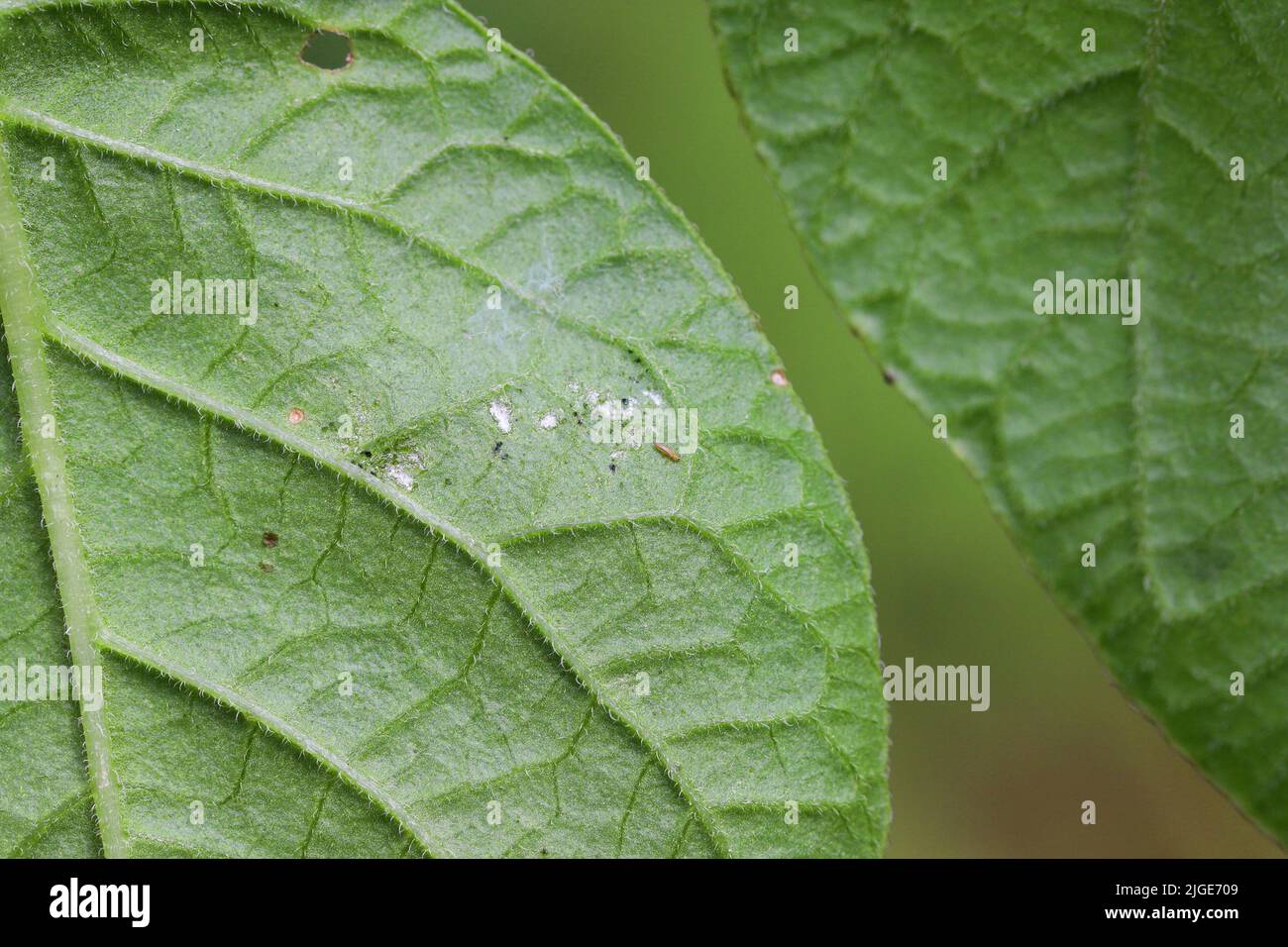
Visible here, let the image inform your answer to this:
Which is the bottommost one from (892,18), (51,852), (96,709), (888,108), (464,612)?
(51,852)

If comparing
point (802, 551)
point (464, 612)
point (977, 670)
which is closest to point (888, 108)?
point (802, 551)

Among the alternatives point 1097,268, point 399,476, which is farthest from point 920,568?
point 399,476

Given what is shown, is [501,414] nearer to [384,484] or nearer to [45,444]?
[384,484]

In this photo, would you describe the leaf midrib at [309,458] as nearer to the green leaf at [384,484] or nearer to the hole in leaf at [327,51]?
the green leaf at [384,484]

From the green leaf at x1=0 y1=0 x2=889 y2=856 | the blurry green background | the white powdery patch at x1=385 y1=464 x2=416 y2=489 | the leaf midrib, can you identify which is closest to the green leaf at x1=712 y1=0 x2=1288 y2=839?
the green leaf at x1=0 y1=0 x2=889 y2=856

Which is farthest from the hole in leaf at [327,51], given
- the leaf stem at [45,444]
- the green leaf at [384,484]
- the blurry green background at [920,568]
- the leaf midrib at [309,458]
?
the blurry green background at [920,568]

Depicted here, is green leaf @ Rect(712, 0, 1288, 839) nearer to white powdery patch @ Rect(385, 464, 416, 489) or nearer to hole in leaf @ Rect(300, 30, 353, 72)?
hole in leaf @ Rect(300, 30, 353, 72)

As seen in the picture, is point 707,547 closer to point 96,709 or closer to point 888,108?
point 888,108
